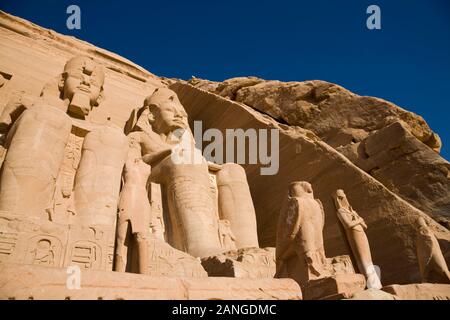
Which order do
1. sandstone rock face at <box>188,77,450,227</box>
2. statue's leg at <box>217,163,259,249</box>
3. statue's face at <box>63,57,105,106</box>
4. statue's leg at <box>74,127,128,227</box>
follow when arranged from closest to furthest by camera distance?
statue's leg at <box>74,127,128,227</box> → statue's leg at <box>217,163,259,249</box> → statue's face at <box>63,57,105,106</box> → sandstone rock face at <box>188,77,450,227</box>

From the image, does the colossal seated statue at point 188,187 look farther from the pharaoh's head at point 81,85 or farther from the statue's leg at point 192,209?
the pharaoh's head at point 81,85

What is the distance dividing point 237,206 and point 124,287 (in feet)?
8.84

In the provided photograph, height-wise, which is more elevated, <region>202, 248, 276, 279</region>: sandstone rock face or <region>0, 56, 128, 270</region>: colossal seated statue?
<region>0, 56, 128, 270</region>: colossal seated statue

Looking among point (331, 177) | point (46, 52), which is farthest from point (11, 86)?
point (331, 177)

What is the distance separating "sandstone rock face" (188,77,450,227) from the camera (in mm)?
5633

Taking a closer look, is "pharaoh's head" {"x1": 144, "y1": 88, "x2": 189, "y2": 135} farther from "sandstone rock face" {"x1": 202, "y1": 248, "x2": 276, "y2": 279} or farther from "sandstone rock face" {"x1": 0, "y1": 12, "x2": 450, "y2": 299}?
"sandstone rock face" {"x1": 202, "y1": 248, "x2": 276, "y2": 279}

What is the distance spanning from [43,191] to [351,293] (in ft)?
7.49

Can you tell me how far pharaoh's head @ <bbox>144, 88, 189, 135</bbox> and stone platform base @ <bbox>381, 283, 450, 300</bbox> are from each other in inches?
130

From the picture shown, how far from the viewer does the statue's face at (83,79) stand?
4.82 metres

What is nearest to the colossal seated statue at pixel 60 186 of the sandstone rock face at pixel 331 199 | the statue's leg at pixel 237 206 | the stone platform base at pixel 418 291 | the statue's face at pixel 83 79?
the statue's face at pixel 83 79

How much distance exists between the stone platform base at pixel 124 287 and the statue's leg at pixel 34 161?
0.96m

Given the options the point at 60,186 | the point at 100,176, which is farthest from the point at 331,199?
the point at 60,186

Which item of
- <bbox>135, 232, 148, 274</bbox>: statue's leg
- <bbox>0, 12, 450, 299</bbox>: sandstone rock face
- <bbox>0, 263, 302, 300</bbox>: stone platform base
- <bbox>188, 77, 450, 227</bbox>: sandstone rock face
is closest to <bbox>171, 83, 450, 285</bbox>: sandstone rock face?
<bbox>0, 12, 450, 299</bbox>: sandstone rock face
